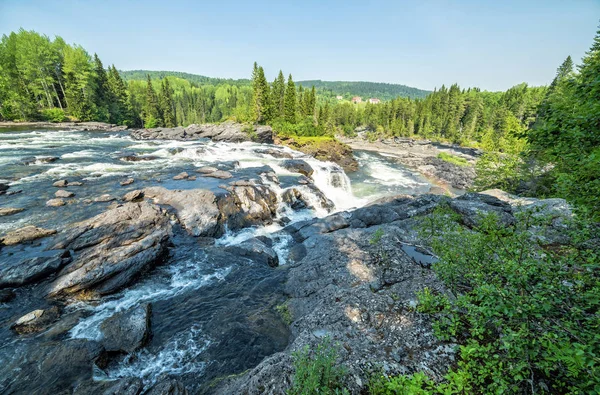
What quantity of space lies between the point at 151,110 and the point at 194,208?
261 ft

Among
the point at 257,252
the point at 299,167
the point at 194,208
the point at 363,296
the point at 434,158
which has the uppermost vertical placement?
the point at 363,296

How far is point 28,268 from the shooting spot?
11.2 metres

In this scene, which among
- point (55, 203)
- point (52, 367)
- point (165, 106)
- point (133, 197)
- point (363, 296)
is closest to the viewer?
Answer: point (52, 367)

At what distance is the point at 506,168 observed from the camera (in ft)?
95.5

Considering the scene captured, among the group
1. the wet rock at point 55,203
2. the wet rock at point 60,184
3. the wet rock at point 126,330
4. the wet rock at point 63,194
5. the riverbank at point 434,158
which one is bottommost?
the riverbank at point 434,158

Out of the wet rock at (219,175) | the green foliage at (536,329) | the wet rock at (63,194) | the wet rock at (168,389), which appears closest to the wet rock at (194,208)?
the wet rock at (63,194)

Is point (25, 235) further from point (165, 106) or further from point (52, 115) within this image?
point (165, 106)

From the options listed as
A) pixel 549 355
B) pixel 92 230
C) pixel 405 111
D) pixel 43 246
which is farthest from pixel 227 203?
pixel 405 111

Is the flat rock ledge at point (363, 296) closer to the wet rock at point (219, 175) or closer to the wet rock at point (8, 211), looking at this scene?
the wet rock at point (219, 175)

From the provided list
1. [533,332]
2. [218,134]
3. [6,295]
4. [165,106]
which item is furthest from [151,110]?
[533,332]

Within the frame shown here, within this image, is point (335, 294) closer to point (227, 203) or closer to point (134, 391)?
point (134, 391)

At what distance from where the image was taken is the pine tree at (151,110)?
79.5m

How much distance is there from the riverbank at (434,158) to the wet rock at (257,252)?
40.0 m

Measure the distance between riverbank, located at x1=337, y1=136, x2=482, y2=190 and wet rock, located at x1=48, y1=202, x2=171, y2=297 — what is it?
4528cm
